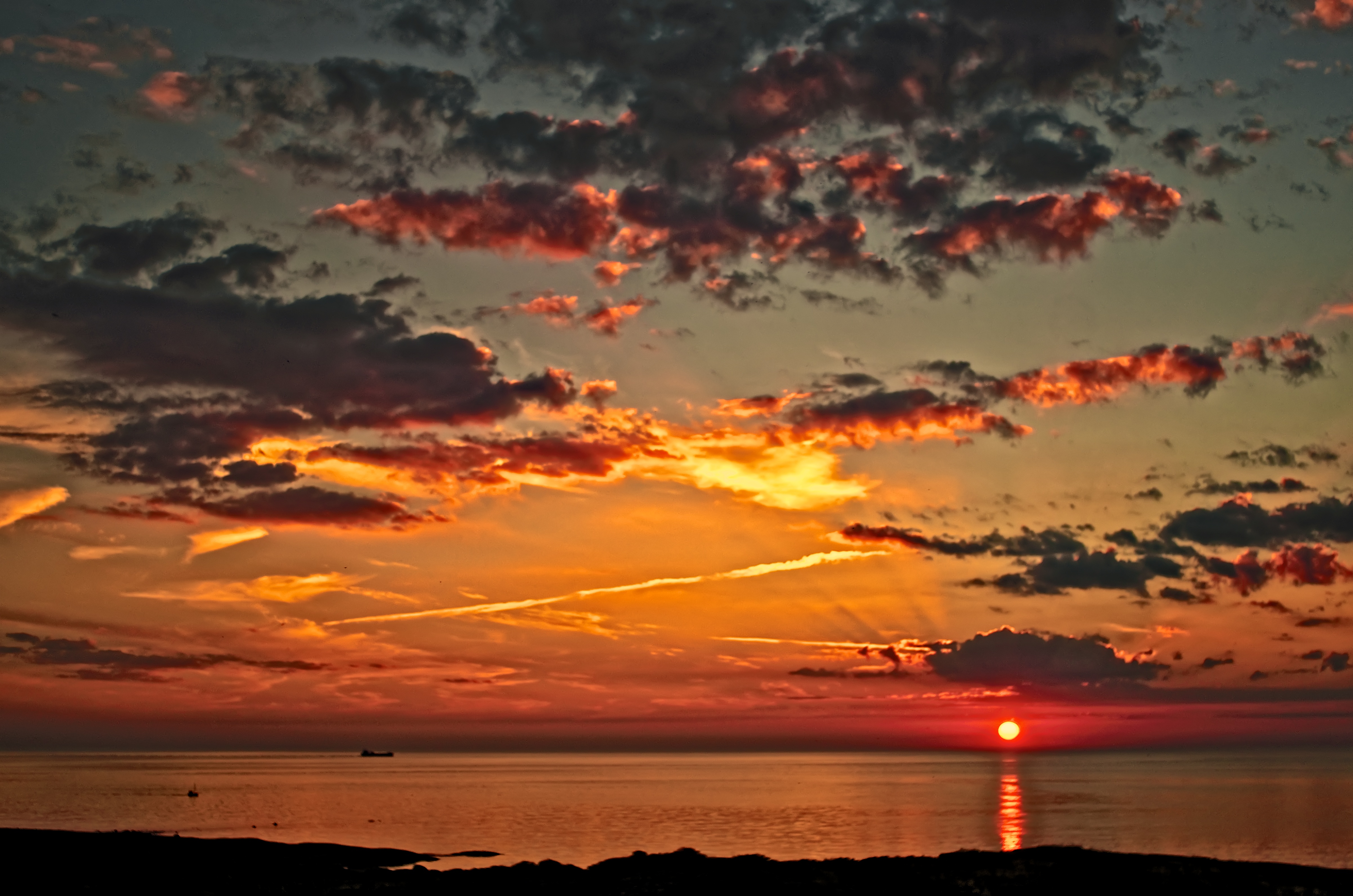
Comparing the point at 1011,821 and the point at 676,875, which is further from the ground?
the point at 676,875

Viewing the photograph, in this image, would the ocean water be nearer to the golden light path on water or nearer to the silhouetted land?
the golden light path on water

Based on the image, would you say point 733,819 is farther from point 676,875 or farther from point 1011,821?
point 676,875

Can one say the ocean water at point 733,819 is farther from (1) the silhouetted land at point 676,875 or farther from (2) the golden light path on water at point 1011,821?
(1) the silhouetted land at point 676,875

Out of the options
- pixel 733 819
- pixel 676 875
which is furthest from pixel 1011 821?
pixel 676 875

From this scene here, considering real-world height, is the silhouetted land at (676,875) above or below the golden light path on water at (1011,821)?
above

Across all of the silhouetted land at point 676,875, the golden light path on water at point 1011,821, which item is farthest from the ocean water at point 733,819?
the silhouetted land at point 676,875

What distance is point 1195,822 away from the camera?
369 feet

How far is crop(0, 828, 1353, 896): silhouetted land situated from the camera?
5128 cm

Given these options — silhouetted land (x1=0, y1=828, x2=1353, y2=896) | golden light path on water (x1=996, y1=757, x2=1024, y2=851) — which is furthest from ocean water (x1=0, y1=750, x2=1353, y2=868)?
silhouetted land (x1=0, y1=828, x2=1353, y2=896)

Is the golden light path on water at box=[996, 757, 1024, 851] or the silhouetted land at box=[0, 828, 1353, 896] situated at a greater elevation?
the silhouetted land at box=[0, 828, 1353, 896]

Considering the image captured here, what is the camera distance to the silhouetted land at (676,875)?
51281 mm

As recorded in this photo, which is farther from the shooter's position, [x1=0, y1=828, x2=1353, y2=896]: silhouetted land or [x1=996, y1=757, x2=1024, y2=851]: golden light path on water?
[x1=996, y1=757, x2=1024, y2=851]: golden light path on water

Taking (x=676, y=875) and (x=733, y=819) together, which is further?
(x=733, y=819)

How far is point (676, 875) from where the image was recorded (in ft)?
179
